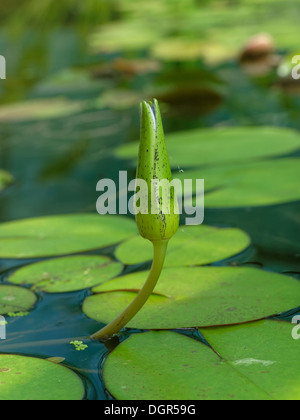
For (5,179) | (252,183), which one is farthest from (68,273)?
(5,179)

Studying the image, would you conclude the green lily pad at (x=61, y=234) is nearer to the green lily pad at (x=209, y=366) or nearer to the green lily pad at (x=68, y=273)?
the green lily pad at (x=68, y=273)

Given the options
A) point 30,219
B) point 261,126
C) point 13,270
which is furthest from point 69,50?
point 13,270

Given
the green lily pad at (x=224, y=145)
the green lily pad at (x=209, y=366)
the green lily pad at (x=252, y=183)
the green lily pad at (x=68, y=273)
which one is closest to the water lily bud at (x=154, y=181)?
the green lily pad at (x=209, y=366)

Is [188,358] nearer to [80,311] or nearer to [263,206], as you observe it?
[80,311]

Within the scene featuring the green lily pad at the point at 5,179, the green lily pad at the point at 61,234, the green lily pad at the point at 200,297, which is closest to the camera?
the green lily pad at the point at 200,297

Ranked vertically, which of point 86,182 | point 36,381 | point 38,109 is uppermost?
point 38,109

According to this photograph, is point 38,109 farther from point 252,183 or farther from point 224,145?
point 252,183
